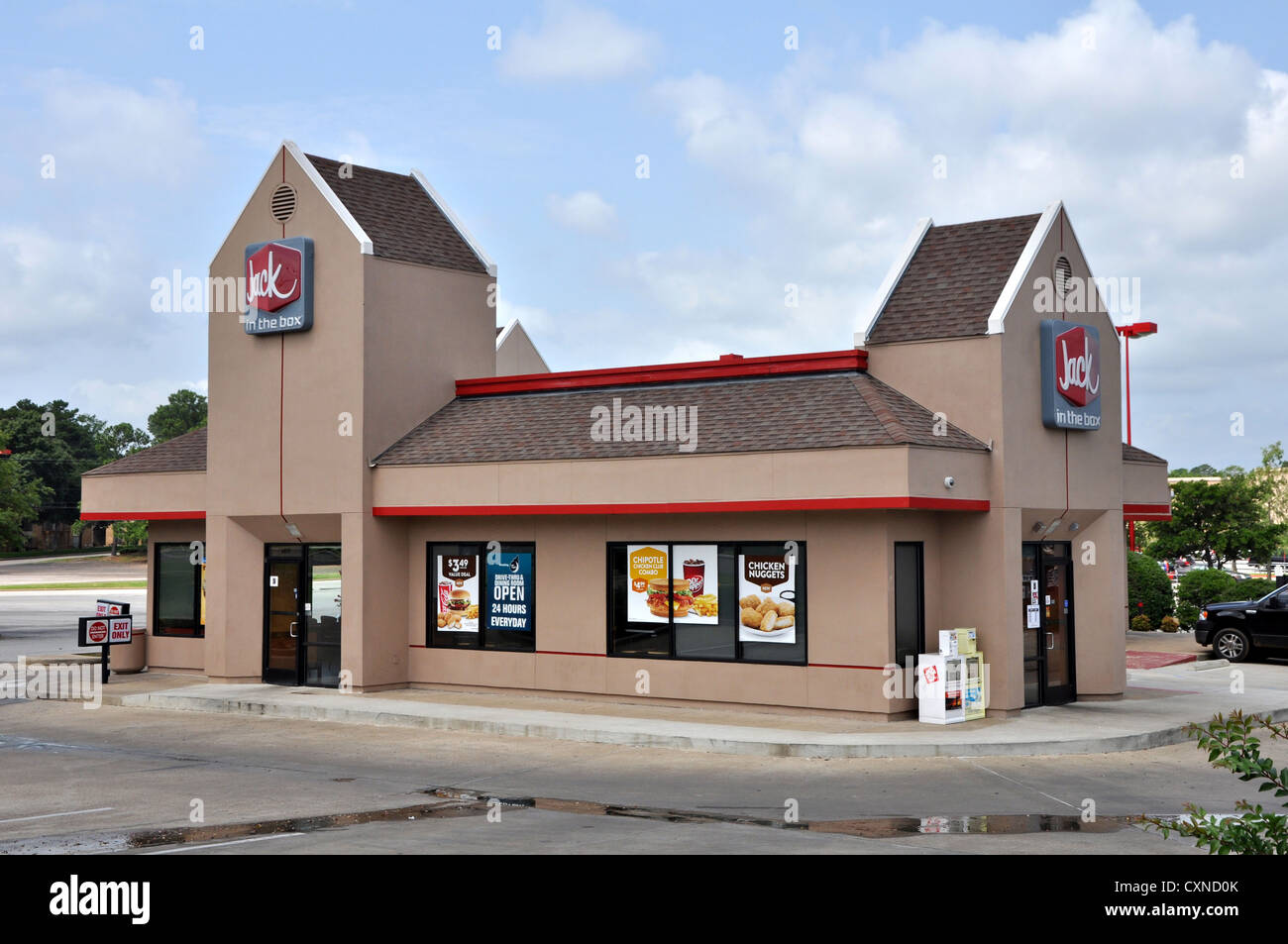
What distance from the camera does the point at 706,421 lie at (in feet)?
64.7

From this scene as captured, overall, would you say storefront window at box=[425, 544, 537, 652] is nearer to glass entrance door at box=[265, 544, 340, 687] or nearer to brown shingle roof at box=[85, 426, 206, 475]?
glass entrance door at box=[265, 544, 340, 687]

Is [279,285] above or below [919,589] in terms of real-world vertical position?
above

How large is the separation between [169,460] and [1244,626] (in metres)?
22.3

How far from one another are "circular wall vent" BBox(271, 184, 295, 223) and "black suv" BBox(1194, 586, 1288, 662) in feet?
67.8

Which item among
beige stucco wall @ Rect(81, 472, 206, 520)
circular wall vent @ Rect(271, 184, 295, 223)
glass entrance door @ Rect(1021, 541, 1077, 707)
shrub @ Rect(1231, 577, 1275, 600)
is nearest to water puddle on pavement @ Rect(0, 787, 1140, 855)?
glass entrance door @ Rect(1021, 541, 1077, 707)

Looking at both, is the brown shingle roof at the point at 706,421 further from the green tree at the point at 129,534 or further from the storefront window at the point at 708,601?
the green tree at the point at 129,534

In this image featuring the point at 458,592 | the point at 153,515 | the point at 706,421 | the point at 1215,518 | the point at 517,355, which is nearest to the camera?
the point at 706,421

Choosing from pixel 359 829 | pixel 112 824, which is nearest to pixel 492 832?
pixel 359 829

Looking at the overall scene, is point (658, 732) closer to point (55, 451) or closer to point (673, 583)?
point (673, 583)

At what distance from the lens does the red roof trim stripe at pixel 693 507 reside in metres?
17.4

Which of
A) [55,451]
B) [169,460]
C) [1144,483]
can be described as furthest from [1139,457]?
[55,451]

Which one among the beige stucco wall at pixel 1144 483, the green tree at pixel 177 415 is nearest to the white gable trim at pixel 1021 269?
the beige stucco wall at pixel 1144 483

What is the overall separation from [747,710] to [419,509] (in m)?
6.28

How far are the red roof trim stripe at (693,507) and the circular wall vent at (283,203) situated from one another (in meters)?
5.39
